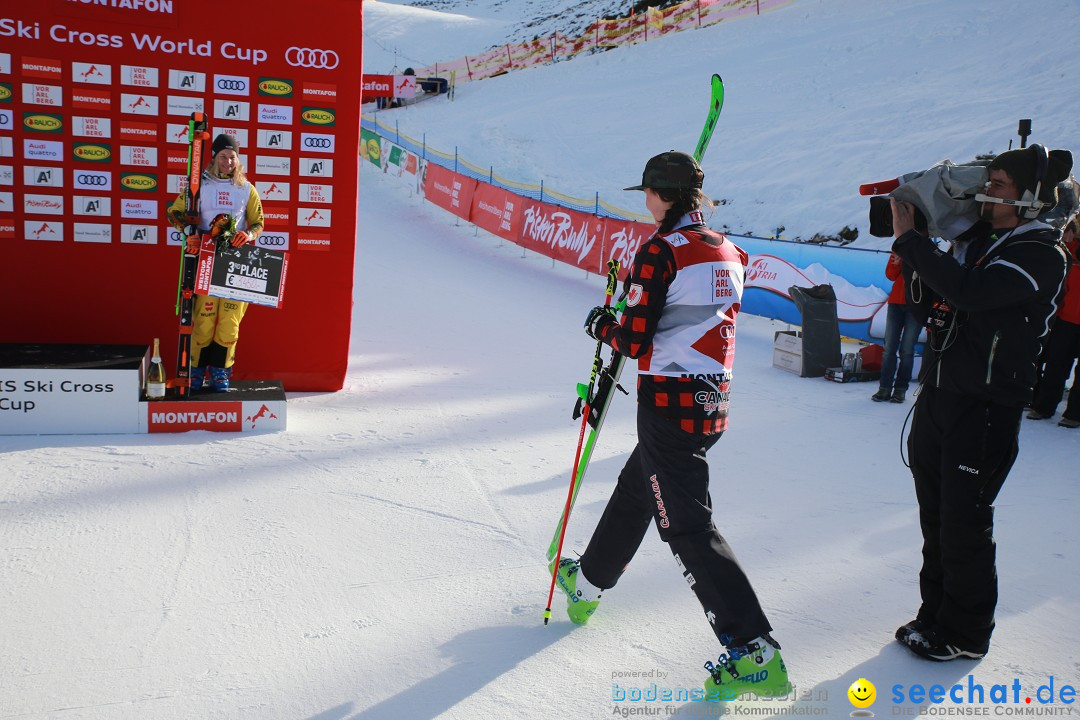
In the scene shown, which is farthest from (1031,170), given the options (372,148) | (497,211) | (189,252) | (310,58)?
(372,148)

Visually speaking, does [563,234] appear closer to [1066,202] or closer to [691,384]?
[1066,202]

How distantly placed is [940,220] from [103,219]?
5548mm

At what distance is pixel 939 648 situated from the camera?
3.28 meters

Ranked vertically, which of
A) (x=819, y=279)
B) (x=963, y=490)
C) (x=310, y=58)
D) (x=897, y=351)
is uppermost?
(x=310, y=58)

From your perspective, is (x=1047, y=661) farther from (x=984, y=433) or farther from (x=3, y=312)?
(x=3, y=312)

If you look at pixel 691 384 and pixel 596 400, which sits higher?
pixel 691 384

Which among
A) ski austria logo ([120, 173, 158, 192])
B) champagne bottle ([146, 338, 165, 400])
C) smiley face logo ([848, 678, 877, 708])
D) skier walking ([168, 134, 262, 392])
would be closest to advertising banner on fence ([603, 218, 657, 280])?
skier walking ([168, 134, 262, 392])

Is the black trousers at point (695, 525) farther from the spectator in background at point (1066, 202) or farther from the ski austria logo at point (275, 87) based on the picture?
the ski austria logo at point (275, 87)

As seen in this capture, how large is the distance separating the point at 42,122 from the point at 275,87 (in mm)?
1577

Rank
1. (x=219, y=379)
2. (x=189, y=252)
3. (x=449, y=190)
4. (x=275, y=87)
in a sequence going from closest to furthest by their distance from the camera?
(x=189, y=252) → (x=219, y=379) → (x=275, y=87) → (x=449, y=190)

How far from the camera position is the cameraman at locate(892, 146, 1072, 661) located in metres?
2.96

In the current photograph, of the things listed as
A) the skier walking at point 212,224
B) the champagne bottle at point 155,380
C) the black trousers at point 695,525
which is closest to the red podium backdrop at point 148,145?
the skier walking at point 212,224

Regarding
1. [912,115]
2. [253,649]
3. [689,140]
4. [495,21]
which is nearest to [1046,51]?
[912,115]

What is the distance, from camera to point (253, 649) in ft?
10.4
